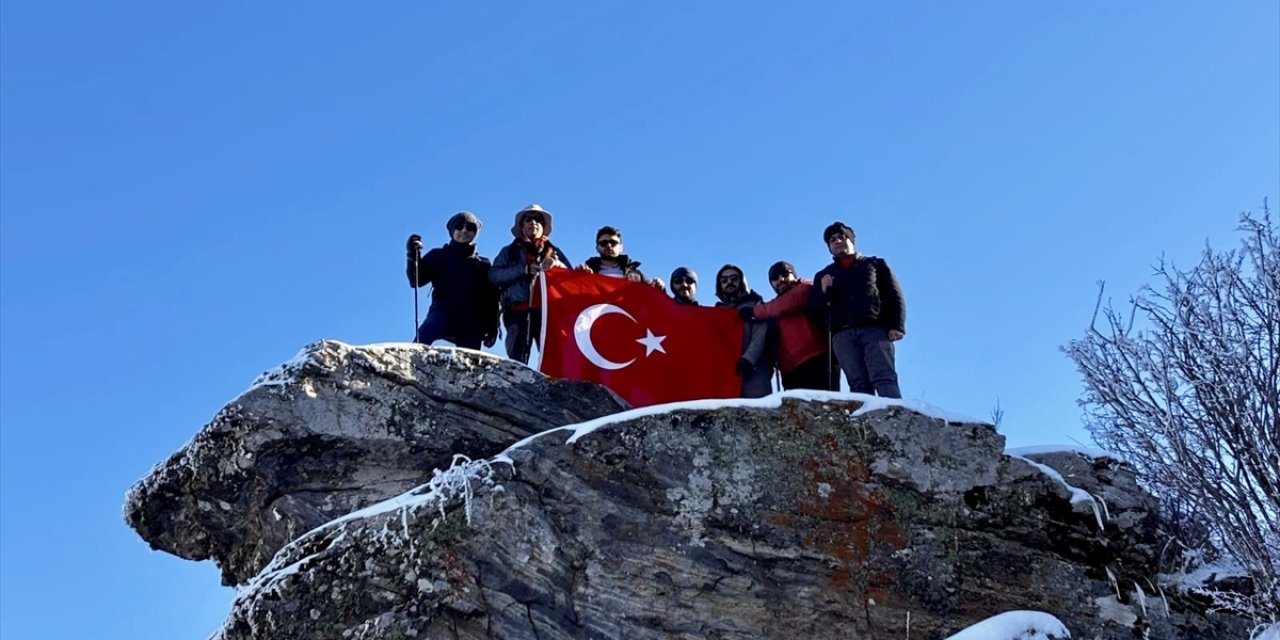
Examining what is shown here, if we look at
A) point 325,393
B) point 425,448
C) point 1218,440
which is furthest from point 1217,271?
point 325,393

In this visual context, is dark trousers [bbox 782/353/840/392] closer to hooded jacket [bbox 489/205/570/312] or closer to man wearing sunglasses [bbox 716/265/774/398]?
man wearing sunglasses [bbox 716/265/774/398]

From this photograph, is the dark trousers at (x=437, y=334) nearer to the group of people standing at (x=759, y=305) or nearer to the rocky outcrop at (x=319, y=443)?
the group of people standing at (x=759, y=305)

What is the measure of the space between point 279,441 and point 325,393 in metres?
0.56

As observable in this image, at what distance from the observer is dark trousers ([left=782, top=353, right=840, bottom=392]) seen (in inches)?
502

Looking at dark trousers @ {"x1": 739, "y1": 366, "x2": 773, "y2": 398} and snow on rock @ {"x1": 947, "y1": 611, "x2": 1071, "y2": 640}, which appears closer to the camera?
snow on rock @ {"x1": 947, "y1": 611, "x2": 1071, "y2": 640}

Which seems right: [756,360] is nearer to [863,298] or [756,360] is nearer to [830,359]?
[830,359]

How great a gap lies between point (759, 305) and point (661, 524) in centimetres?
368

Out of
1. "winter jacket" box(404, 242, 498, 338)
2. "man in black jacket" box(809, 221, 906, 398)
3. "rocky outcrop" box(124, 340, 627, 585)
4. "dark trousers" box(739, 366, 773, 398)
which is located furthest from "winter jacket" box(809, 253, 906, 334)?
"winter jacket" box(404, 242, 498, 338)

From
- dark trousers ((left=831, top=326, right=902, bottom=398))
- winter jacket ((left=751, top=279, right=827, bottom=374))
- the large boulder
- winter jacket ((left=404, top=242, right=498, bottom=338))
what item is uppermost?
winter jacket ((left=404, top=242, right=498, bottom=338))

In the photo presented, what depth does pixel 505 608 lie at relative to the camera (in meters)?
9.33

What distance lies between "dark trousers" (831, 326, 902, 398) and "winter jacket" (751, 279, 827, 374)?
30cm

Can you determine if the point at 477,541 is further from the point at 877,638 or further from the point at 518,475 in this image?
the point at 877,638

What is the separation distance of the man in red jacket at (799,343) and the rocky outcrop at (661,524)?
194cm

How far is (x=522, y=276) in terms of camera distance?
13086mm
